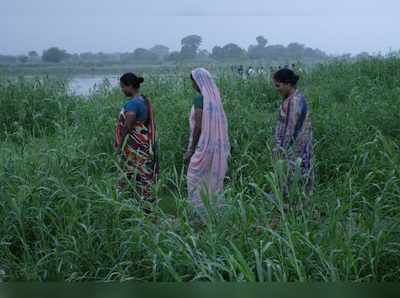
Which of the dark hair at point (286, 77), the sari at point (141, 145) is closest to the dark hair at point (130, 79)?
the sari at point (141, 145)

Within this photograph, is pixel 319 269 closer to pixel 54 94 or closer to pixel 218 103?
pixel 218 103

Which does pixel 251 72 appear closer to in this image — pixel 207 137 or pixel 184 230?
pixel 207 137

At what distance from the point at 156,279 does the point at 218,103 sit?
1892 mm

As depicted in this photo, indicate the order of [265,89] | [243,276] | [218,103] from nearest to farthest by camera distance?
[243,276] < [218,103] < [265,89]

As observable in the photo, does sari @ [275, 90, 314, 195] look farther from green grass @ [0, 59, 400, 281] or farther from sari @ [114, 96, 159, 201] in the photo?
sari @ [114, 96, 159, 201]

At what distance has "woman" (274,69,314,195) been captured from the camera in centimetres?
390

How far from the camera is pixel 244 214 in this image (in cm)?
266

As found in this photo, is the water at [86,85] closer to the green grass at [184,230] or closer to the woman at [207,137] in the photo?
the green grass at [184,230]

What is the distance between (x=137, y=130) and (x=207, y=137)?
542mm

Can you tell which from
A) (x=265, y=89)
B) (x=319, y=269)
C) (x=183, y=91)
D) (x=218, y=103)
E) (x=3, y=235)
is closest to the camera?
(x=319, y=269)

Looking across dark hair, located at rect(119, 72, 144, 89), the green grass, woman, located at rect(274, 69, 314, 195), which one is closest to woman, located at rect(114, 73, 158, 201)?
dark hair, located at rect(119, 72, 144, 89)

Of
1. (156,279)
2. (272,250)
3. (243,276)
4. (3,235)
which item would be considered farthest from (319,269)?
(3,235)

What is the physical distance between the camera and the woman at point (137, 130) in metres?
4.12

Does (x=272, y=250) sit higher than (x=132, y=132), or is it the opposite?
(x=132, y=132)
